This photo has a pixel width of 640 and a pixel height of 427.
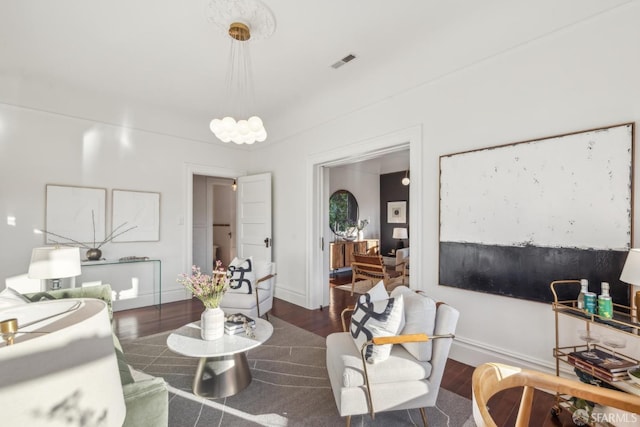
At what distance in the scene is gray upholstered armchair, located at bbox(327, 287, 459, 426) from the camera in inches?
71.8

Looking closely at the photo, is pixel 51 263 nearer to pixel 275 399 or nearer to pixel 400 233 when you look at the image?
pixel 275 399

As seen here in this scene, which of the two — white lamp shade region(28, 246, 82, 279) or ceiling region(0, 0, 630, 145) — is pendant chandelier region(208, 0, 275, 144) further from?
white lamp shade region(28, 246, 82, 279)

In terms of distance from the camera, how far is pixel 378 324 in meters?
1.95

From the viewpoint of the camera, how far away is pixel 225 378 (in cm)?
232

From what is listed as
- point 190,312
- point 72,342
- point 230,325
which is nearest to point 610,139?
point 72,342

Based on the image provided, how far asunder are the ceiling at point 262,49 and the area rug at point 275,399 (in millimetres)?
3026

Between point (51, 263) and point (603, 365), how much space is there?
13.4 ft

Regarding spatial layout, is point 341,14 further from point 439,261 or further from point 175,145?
point 175,145

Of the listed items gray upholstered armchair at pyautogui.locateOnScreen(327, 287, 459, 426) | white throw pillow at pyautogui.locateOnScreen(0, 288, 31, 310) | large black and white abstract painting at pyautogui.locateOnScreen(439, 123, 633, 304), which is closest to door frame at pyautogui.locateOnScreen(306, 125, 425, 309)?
large black and white abstract painting at pyautogui.locateOnScreen(439, 123, 633, 304)

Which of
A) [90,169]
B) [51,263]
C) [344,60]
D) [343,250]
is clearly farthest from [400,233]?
[51,263]

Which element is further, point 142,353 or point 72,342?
point 142,353

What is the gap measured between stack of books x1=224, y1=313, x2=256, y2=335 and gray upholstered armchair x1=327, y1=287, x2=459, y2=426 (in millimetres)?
900

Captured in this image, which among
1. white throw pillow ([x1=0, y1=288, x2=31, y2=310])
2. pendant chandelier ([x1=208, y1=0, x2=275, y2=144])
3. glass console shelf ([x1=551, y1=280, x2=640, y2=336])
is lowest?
glass console shelf ([x1=551, y1=280, x2=640, y2=336])

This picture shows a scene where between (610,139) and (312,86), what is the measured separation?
3.15m
